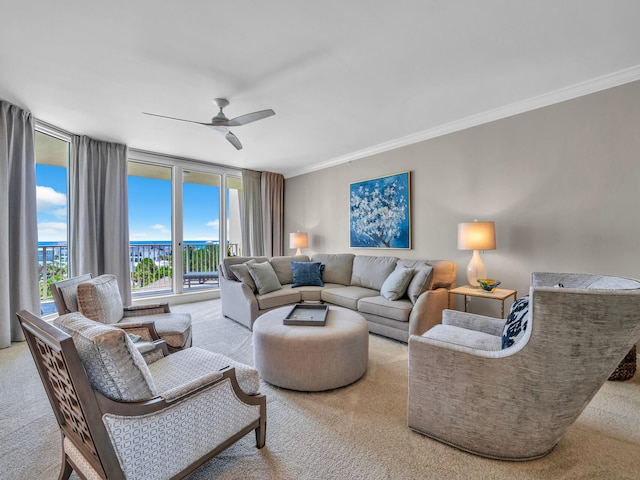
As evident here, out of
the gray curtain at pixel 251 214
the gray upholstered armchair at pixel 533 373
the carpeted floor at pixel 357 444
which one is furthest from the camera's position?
the gray curtain at pixel 251 214

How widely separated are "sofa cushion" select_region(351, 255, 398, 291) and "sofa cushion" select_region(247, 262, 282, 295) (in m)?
1.14

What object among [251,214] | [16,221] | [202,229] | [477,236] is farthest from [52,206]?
[477,236]

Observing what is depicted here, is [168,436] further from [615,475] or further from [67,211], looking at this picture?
[67,211]

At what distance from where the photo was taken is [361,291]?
3.82m

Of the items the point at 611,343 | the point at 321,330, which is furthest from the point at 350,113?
the point at 611,343

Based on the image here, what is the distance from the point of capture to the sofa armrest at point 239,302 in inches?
140

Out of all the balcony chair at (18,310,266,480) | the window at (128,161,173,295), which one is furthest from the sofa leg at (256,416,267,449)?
the window at (128,161,173,295)

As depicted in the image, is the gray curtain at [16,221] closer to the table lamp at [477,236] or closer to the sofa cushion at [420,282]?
the sofa cushion at [420,282]

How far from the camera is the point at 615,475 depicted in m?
1.39

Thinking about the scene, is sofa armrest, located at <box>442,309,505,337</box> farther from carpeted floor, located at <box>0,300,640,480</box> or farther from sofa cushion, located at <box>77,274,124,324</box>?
sofa cushion, located at <box>77,274,124,324</box>

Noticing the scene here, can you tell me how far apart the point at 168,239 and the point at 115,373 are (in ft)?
16.0

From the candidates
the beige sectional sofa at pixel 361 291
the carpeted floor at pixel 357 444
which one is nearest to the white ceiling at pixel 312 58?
the beige sectional sofa at pixel 361 291

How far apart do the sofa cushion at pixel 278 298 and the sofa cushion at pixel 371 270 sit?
0.92 m

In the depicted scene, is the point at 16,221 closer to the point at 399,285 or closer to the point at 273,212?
the point at 273,212
